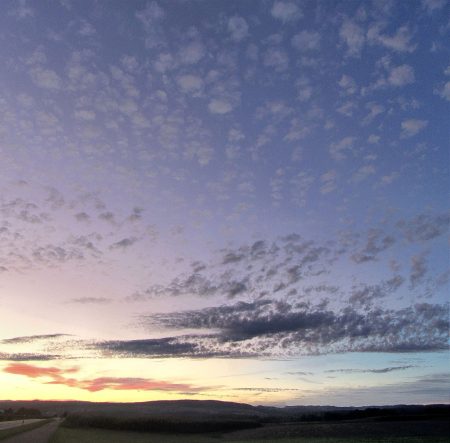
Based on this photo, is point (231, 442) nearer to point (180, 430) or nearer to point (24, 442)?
point (24, 442)

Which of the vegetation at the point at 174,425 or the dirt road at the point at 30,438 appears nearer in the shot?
the dirt road at the point at 30,438

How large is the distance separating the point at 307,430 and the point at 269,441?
1792 centimetres

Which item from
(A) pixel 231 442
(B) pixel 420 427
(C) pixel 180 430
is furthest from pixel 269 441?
(C) pixel 180 430

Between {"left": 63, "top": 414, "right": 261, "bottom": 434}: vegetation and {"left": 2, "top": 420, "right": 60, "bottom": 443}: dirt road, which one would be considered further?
{"left": 63, "top": 414, "right": 261, "bottom": 434}: vegetation

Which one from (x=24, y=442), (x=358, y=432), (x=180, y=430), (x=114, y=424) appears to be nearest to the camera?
(x=24, y=442)

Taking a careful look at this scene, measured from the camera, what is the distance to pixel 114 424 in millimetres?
146375

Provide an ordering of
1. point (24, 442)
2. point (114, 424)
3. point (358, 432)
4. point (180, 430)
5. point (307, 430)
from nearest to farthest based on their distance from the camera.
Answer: point (24, 442) < point (358, 432) < point (307, 430) < point (180, 430) < point (114, 424)

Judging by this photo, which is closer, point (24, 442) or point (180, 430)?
point (24, 442)

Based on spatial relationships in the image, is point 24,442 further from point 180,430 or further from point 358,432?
point 180,430

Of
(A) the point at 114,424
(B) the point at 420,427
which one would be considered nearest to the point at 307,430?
(B) the point at 420,427

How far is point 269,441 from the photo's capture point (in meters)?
74.5

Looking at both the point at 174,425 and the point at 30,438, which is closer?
the point at 30,438

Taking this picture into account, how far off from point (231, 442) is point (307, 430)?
1948 centimetres

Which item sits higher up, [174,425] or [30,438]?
[30,438]
